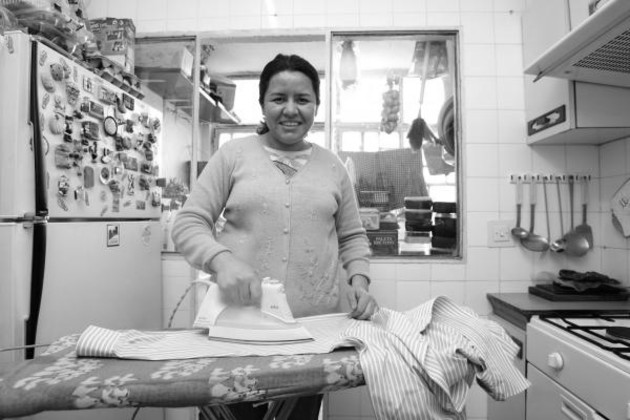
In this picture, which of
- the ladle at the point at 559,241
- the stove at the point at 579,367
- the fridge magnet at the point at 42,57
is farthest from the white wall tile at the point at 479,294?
the fridge magnet at the point at 42,57

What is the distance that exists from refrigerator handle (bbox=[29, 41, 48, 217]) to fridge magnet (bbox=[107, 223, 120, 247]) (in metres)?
0.29

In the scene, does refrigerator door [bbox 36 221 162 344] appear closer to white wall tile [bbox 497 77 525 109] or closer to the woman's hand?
the woman's hand

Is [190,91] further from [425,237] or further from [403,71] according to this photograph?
[425,237]

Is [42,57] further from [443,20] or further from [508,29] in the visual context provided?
[508,29]

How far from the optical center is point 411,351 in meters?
0.61

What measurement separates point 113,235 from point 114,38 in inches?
38.5

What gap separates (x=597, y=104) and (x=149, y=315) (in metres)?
1.99

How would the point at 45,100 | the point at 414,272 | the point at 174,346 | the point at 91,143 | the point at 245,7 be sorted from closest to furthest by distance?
the point at 174,346, the point at 45,100, the point at 91,143, the point at 414,272, the point at 245,7

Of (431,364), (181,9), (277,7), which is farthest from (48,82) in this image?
(431,364)

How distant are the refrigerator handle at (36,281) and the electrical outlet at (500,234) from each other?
5.68 ft

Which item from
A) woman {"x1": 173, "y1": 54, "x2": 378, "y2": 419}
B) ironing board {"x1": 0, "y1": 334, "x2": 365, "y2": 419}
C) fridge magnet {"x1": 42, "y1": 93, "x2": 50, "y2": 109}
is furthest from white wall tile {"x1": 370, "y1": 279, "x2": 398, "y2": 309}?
fridge magnet {"x1": 42, "y1": 93, "x2": 50, "y2": 109}

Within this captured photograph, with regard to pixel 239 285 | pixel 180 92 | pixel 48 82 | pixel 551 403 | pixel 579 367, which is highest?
pixel 180 92

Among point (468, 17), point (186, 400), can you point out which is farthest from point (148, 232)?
point (468, 17)

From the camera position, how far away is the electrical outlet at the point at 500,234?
70.0 inches
